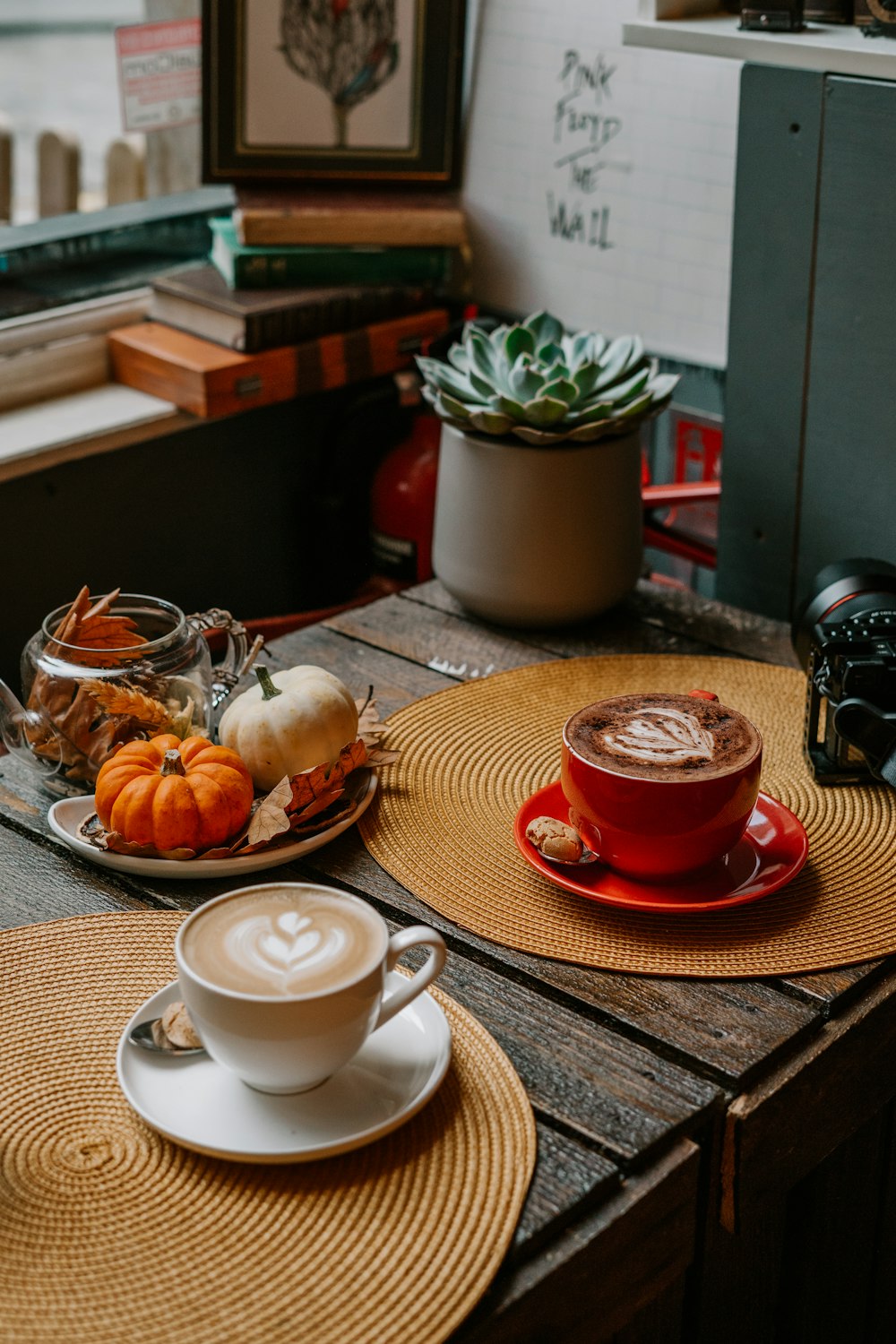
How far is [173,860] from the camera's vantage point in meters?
0.99

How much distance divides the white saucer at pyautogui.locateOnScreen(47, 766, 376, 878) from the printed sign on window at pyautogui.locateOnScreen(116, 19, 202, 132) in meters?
1.28

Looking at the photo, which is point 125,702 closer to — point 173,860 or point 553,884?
point 173,860

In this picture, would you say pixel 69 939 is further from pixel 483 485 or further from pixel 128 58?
pixel 128 58

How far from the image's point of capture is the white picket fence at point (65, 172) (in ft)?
6.70

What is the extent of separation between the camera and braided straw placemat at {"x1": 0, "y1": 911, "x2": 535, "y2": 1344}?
655mm

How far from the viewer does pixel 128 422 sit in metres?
1.80

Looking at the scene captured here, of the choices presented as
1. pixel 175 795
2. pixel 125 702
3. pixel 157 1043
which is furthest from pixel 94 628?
pixel 157 1043

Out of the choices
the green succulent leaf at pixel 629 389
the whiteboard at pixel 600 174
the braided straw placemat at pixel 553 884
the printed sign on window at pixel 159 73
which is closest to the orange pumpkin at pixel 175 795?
the braided straw placemat at pixel 553 884

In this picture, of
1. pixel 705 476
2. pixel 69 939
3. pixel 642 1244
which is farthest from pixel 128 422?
pixel 642 1244

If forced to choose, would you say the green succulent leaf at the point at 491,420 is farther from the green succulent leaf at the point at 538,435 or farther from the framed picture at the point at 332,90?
the framed picture at the point at 332,90

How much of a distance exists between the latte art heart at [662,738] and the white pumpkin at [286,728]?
0.72 ft

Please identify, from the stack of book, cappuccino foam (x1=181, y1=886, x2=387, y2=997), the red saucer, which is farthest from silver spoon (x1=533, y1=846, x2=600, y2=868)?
the stack of book

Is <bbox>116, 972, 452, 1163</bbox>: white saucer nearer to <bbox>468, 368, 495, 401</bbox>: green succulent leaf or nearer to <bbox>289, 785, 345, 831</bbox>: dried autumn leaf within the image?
<bbox>289, 785, 345, 831</bbox>: dried autumn leaf

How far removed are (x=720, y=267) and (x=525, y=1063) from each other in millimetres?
1145
